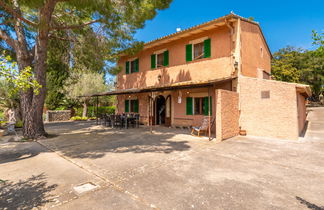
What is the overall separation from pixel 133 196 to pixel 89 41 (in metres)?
9.10

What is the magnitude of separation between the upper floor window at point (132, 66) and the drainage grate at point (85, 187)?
11.5 m

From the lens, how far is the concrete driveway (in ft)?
9.02

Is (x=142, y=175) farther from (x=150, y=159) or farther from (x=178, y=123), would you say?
(x=178, y=123)

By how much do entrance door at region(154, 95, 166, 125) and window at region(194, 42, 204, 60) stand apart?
417 centimetres

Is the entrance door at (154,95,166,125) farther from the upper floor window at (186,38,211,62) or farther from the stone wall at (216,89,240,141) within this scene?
the stone wall at (216,89,240,141)

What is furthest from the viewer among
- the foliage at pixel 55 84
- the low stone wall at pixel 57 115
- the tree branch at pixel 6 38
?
the foliage at pixel 55 84

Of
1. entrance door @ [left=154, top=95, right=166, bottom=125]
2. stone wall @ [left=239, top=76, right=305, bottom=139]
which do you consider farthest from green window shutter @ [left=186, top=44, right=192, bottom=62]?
entrance door @ [left=154, top=95, right=166, bottom=125]

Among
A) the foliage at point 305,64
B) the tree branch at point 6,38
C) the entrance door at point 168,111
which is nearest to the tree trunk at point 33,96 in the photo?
the tree branch at point 6,38

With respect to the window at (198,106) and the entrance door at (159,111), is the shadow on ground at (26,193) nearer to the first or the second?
the window at (198,106)

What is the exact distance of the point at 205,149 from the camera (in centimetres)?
604

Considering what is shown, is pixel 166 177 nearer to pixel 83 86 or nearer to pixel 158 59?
pixel 158 59

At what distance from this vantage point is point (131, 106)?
14.5 m

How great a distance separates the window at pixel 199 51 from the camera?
10.2 meters

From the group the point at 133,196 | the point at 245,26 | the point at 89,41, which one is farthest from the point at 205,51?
the point at 133,196
